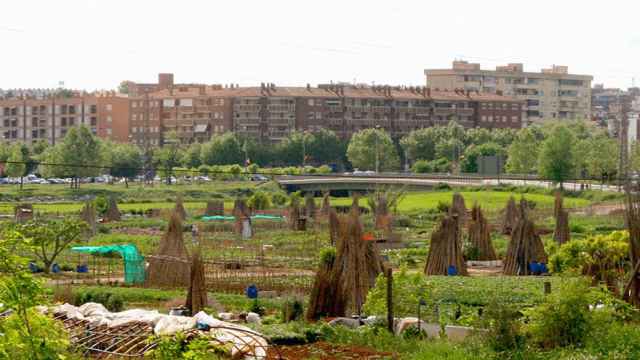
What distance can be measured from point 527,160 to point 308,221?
45047mm

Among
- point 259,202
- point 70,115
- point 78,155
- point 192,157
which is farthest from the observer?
point 70,115

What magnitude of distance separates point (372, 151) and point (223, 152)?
43.3 ft

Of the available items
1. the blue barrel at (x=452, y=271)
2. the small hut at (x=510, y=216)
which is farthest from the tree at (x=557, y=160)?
the blue barrel at (x=452, y=271)

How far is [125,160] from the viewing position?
10638 cm

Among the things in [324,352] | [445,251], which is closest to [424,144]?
[445,251]

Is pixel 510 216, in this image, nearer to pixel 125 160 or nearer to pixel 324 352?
pixel 324 352

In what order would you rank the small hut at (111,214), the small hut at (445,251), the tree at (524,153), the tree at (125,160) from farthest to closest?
1. the tree at (125,160)
2. the tree at (524,153)
3. the small hut at (111,214)
4. the small hut at (445,251)

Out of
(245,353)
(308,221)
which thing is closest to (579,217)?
(308,221)

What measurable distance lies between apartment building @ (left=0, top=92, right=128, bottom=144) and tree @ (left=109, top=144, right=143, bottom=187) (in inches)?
984

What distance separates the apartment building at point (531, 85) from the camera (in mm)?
155375

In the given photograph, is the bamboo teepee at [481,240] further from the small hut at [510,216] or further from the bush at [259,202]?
the bush at [259,202]

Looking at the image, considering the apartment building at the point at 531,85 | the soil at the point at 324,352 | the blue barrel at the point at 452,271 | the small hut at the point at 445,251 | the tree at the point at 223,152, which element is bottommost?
the blue barrel at the point at 452,271

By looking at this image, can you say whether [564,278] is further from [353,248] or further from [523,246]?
[523,246]

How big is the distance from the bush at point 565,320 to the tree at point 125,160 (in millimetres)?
83516
